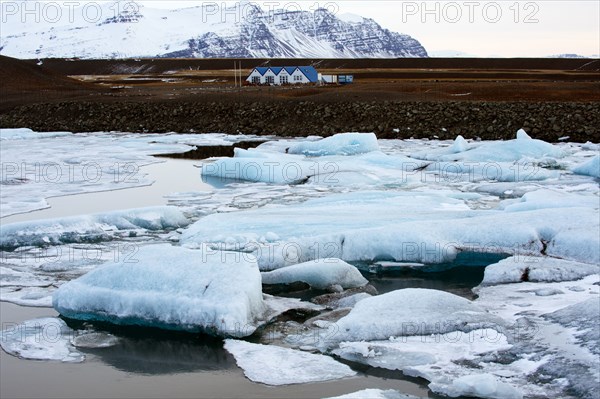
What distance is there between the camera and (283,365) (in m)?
5.95

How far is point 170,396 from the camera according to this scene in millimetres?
5547

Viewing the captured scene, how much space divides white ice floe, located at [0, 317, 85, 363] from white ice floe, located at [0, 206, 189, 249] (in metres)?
2.98

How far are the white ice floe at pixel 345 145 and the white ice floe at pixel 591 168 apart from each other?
5.15m

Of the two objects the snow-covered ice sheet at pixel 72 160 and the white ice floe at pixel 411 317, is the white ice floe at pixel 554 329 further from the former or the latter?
the snow-covered ice sheet at pixel 72 160

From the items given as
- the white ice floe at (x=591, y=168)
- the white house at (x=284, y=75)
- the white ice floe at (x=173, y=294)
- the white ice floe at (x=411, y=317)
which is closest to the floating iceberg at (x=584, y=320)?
the white ice floe at (x=411, y=317)

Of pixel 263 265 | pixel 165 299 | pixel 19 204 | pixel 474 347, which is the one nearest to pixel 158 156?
pixel 19 204

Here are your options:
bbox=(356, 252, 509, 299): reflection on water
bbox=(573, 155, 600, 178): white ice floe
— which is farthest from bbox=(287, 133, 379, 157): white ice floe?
bbox=(356, 252, 509, 299): reflection on water

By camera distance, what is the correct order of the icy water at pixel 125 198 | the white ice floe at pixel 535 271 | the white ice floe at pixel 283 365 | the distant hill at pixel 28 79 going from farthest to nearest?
the distant hill at pixel 28 79
the icy water at pixel 125 198
the white ice floe at pixel 535 271
the white ice floe at pixel 283 365

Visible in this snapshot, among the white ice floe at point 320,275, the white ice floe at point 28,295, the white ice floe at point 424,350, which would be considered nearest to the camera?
the white ice floe at point 424,350

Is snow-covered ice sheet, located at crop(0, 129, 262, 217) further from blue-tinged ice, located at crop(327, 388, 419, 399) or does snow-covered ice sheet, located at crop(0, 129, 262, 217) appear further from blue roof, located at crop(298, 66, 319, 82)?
blue roof, located at crop(298, 66, 319, 82)

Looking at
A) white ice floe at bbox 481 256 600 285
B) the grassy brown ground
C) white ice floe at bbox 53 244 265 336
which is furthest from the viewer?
the grassy brown ground

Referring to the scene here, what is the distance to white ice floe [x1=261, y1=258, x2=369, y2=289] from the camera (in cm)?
791

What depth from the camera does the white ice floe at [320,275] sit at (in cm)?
791

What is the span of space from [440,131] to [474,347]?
1857 cm
